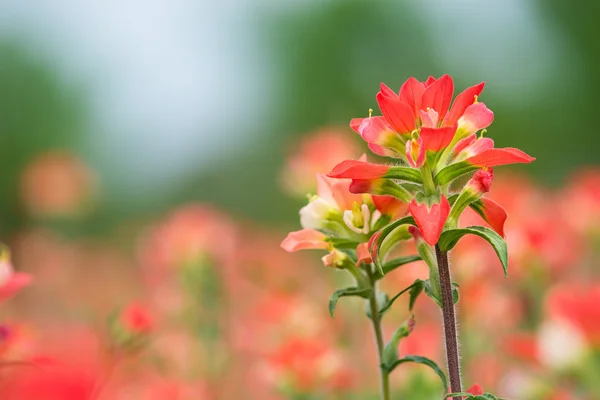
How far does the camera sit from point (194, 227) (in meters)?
2.33

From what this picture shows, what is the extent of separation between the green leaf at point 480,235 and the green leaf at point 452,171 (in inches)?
2.1

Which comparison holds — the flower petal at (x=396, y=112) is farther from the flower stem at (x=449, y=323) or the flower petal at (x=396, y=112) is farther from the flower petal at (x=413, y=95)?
the flower stem at (x=449, y=323)

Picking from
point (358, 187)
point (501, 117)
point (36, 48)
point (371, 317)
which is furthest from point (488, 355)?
point (36, 48)

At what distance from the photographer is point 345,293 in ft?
2.45

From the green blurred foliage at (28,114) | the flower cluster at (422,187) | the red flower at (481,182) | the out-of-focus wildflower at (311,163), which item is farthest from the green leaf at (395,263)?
the green blurred foliage at (28,114)

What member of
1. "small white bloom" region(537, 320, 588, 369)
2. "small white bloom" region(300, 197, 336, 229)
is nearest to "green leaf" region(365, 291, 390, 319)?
"small white bloom" region(300, 197, 336, 229)

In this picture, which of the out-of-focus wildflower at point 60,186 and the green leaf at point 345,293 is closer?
the green leaf at point 345,293

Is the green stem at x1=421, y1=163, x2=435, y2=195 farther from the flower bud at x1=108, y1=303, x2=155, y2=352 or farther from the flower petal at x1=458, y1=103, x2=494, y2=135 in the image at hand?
the flower bud at x1=108, y1=303, x2=155, y2=352

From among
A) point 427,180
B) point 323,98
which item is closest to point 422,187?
point 427,180

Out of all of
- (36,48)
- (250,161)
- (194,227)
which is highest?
(36,48)

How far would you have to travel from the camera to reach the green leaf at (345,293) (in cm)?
73

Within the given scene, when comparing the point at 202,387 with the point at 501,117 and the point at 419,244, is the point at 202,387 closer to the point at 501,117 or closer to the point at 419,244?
the point at 419,244

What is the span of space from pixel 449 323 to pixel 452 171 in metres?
0.13

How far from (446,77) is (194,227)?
1682 millimetres
